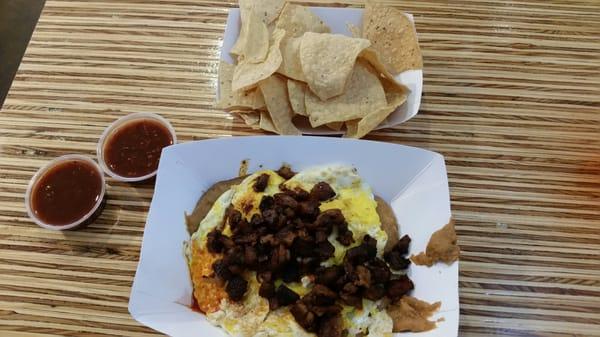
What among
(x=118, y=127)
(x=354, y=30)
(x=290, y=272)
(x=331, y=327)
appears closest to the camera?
(x=331, y=327)

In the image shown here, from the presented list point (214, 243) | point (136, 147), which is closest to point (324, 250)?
point (214, 243)

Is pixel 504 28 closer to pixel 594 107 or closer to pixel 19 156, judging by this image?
pixel 594 107

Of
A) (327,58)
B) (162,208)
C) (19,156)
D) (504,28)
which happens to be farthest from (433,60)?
(19,156)

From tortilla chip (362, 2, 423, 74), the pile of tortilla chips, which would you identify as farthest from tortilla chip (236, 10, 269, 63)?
tortilla chip (362, 2, 423, 74)

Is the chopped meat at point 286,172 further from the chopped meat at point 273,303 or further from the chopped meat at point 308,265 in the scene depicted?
the chopped meat at point 273,303

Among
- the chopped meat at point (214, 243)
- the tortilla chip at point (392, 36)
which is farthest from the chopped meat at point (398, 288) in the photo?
the tortilla chip at point (392, 36)

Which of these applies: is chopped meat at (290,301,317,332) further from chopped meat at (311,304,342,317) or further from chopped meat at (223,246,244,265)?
chopped meat at (223,246,244,265)

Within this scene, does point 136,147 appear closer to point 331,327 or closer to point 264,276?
point 264,276
